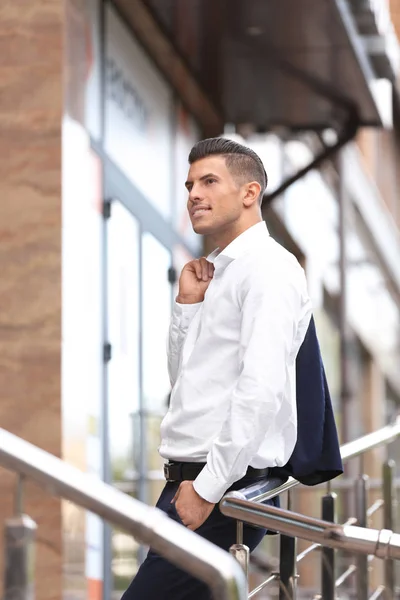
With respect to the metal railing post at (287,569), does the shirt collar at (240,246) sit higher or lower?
higher

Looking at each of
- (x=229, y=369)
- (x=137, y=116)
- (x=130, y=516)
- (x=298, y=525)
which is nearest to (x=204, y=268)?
(x=229, y=369)

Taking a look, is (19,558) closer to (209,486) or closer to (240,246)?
(209,486)

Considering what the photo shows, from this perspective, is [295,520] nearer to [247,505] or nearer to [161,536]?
[247,505]

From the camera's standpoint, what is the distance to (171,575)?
2.78 metres

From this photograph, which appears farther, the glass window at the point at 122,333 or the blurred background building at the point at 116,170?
the glass window at the point at 122,333

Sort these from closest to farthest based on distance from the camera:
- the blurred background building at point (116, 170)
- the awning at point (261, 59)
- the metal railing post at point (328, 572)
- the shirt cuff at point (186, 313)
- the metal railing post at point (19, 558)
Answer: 1. the metal railing post at point (19, 558)
2. the shirt cuff at point (186, 313)
3. the metal railing post at point (328, 572)
4. the blurred background building at point (116, 170)
5. the awning at point (261, 59)

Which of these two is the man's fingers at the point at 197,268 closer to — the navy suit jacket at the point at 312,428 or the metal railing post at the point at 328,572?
the navy suit jacket at the point at 312,428

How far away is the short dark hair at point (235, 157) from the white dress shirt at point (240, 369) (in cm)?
13

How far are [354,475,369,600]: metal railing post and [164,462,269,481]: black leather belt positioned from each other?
1311 mm

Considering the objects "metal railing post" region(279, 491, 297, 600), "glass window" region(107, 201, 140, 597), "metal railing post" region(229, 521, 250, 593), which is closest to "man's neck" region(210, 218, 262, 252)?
"metal railing post" region(229, 521, 250, 593)

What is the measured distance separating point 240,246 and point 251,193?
0.13 meters

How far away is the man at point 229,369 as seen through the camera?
2.71 metres

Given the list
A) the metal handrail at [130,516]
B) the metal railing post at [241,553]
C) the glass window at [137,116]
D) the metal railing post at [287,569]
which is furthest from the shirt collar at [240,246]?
the glass window at [137,116]

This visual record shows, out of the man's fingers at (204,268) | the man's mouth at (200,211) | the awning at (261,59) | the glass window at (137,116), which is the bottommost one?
the man's fingers at (204,268)
